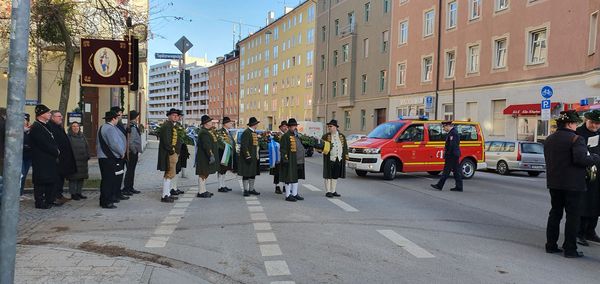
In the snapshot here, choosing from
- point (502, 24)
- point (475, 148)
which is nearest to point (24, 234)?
point (475, 148)

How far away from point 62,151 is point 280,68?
67.7m

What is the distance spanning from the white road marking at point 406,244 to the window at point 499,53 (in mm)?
23378

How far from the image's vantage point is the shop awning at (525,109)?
24281mm

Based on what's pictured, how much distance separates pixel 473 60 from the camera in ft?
100.0

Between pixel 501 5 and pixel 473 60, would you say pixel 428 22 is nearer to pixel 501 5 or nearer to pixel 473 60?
pixel 473 60

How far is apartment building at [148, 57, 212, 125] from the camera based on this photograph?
431ft

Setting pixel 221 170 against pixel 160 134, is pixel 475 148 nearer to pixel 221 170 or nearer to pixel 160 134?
pixel 221 170

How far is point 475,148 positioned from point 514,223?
847 cm

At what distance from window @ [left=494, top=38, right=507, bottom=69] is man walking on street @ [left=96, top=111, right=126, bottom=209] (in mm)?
23973

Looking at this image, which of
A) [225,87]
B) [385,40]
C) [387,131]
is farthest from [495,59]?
[225,87]

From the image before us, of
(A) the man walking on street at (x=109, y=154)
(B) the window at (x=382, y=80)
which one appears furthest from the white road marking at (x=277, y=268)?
(B) the window at (x=382, y=80)

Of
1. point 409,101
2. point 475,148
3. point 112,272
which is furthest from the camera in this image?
point 409,101

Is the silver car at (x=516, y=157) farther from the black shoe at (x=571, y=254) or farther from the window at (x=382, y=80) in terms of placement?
the window at (x=382, y=80)

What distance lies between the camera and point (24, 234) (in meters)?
6.94
